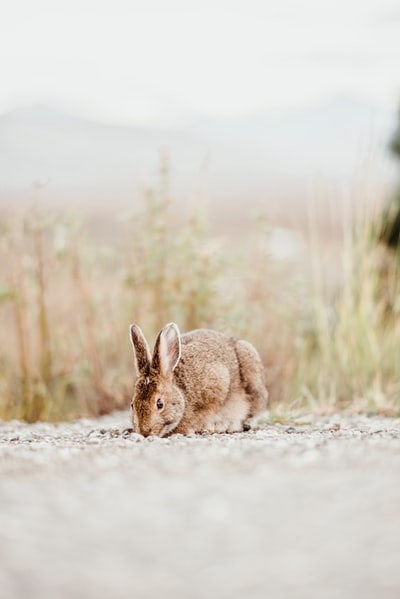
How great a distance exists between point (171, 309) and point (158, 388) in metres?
2.45

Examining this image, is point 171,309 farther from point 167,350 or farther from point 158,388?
point 158,388

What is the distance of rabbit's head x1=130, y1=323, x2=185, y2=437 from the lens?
4.68 m

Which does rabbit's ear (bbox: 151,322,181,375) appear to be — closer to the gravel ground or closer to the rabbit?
the rabbit

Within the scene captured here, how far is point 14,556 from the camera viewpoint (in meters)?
2.58

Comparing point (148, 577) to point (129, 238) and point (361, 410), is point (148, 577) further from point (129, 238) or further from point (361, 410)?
point (129, 238)

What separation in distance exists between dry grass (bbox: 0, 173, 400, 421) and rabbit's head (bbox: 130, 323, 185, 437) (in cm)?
156

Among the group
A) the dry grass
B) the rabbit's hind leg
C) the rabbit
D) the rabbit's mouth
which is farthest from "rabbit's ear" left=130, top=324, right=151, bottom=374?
the dry grass

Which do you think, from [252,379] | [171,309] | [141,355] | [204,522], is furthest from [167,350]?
[171,309]

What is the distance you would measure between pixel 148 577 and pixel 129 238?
16.5 feet

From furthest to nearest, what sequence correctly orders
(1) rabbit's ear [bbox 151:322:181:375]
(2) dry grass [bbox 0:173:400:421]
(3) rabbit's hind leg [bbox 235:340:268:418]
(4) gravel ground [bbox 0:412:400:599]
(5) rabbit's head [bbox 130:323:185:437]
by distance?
1. (2) dry grass [bbox 0:173:400:421]
2. (3) rabbit's hind leg [bbox 235:340:268:418]
3. (1) rabbit's ear [bbox 151:322:181:375]
4. (5) rabbit's head [bbox 130:323:185:437]
5. (4) gravel ground [bbox 0:412:400:599]

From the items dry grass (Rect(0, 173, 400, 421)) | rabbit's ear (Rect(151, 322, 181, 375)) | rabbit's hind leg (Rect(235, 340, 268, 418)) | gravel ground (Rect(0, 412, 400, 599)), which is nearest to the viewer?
gravel ground (Rect(0, 412, 400, 599))

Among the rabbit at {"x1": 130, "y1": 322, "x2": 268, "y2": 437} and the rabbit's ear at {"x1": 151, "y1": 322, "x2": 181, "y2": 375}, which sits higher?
the rabbit's ear at {"x1": 151, "y1": 322, "x2": 181, "y2": 375}

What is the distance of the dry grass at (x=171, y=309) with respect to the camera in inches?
265

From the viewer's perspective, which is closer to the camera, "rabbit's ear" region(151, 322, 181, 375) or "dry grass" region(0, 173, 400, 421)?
A: "rabbit's ear" region(151, 322, 181, 375)
